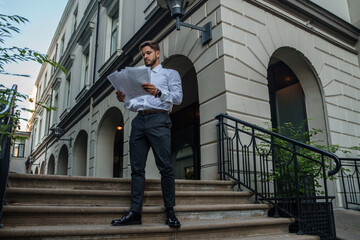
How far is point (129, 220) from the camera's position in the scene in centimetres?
309

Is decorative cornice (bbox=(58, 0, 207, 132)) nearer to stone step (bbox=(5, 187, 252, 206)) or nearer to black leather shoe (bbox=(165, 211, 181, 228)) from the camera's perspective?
stone step (bbox=(5, 187, 252, 206))

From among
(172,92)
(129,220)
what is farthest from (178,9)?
(129,220)

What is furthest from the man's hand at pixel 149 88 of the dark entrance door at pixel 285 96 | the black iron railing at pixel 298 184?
the dark entrance door at pixel 285 96

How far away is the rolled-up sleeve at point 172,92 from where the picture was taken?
10.8ft

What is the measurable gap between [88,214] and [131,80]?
145 cm

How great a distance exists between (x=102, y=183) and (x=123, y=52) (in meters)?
7.03

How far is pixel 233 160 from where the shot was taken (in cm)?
518

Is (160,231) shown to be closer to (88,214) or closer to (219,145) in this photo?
(88,214)

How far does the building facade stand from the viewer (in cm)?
612

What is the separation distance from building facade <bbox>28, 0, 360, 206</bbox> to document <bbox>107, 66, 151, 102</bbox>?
98cm

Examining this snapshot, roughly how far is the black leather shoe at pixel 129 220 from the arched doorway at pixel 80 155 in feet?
38.6

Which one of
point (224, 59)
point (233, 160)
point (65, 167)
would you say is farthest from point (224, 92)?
point (65, 167)

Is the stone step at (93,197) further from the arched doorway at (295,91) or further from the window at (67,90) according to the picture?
the window at (67,90)

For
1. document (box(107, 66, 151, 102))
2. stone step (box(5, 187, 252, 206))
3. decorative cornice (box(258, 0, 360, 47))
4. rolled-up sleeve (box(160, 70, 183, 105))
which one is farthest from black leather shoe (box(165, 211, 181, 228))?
decorative cornice (box(258, 0, 360, 47))
